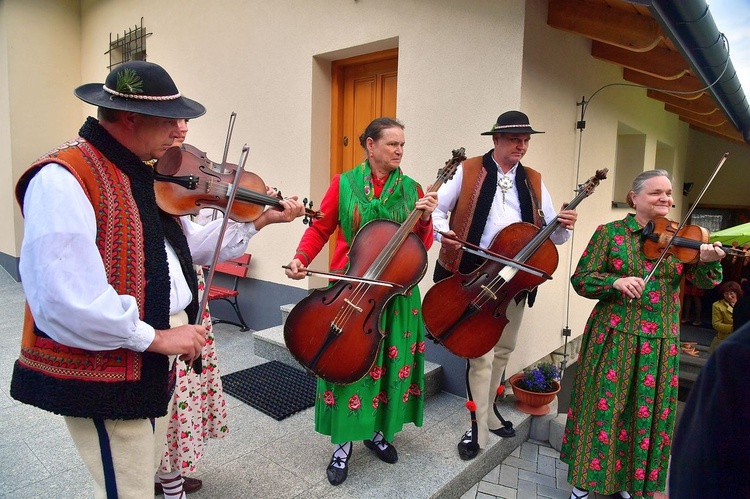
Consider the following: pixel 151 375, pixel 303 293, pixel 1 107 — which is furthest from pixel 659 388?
pixel 1 107

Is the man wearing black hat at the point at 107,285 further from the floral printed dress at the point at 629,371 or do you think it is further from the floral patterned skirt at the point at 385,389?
the floral printed dress at the point at 629,371

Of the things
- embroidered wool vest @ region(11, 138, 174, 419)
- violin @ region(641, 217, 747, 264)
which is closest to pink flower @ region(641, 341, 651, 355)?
violin @ region(641, 217, 747, 264)

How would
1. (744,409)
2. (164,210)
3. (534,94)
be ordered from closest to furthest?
(744,409)
(164,210)
(534,94)

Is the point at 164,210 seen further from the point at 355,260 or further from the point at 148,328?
the point at 355,260

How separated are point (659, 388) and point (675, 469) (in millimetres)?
1832

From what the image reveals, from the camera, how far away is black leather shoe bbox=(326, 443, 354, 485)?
2.29 metres

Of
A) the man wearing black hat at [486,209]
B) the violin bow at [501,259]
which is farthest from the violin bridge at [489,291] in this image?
the man wearing black hat at [486,209]

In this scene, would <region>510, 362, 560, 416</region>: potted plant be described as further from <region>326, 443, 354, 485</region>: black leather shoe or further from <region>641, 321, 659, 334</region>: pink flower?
<region>326, 443, 354, 485</region>: black leather shoe

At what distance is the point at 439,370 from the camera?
3434mm

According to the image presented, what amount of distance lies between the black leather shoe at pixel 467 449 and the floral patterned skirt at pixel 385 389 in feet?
1.32

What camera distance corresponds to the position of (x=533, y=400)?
3.14 meters

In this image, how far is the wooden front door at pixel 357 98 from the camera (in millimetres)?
4027

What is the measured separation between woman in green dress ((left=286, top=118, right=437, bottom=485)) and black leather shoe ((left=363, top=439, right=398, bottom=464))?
12 cm

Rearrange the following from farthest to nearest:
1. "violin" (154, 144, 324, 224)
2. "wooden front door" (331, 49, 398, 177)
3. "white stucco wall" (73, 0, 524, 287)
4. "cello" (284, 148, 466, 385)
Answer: "wooden front door" (331, 49, 398, 177) < "white stucco wall" (73, 0, 524, 287) < "cello" (284, 148, 466, 385) < "violin" (154, 144, 324, 224)
